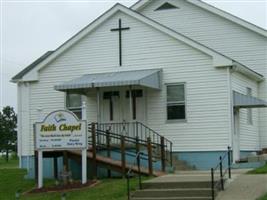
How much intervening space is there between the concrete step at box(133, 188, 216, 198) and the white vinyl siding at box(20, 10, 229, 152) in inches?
268

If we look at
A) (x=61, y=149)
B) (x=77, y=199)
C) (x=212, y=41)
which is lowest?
(x=77, y=199)

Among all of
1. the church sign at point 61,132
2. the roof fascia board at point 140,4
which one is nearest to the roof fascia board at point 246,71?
the church sign at point 61,132

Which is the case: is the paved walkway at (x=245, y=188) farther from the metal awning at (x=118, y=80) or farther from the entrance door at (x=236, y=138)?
the metal awning at (x=118, y=80)

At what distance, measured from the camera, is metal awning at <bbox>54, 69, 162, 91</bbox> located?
23469 millimetres

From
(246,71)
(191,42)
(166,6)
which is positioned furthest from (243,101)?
(166,6)

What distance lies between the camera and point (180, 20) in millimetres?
30312

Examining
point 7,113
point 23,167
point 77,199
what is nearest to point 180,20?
point 23,167

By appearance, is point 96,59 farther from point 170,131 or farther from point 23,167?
point 23,167

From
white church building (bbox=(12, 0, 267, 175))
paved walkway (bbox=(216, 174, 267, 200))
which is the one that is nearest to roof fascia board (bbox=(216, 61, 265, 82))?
white church building (bbox=(12, 0, 267, 175))

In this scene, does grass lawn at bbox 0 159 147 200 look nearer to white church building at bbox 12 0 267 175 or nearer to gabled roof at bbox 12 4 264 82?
white church building at bbox 12 0 267 175

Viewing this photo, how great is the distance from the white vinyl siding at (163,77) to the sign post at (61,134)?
5.27m

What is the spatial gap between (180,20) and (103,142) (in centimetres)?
862

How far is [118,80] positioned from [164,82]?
228cm

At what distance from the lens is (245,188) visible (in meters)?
17.2
